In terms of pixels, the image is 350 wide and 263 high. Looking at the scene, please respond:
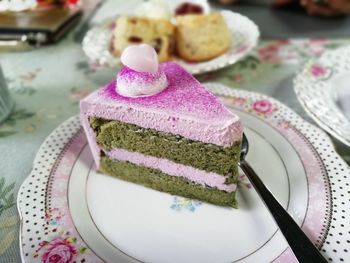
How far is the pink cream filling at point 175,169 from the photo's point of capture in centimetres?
104

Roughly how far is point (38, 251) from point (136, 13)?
1375mm

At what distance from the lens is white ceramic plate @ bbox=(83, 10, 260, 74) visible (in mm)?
1498

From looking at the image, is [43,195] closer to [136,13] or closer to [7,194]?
[7,194]

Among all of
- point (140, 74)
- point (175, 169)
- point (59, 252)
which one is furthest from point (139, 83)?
point (59, 252)

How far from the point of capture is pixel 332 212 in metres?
0.89

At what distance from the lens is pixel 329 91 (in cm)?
131

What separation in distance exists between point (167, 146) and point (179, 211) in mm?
186

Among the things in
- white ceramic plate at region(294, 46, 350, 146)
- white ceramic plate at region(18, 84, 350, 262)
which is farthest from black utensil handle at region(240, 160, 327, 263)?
white ceramic plate at region(294, 46, 350, 146)

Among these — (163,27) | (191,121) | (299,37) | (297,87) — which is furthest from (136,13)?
(191,121)

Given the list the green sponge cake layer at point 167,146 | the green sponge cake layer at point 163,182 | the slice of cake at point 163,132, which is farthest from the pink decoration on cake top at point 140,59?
the green sponge cake layer at point 163,182

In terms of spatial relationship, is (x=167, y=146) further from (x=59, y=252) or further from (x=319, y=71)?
(x=319, y=71)

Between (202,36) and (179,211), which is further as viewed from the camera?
(202,36)

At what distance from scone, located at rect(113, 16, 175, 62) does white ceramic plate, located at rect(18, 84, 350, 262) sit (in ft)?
1.80

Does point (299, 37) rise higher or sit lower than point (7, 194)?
higher
